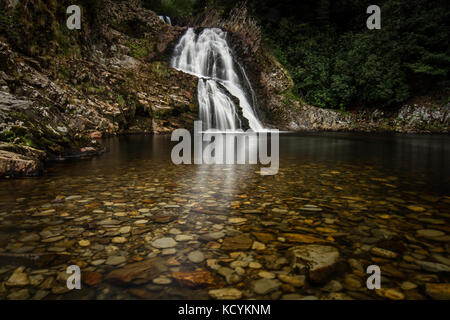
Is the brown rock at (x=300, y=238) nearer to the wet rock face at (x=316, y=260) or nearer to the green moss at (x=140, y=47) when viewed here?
the wet rock face at (x=316, y=260)

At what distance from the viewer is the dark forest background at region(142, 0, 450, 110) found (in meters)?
18.7

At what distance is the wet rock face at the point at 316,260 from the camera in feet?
4.67

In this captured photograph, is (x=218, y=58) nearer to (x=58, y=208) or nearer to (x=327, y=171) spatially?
(x=327, y=171)

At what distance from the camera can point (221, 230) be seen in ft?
6.73

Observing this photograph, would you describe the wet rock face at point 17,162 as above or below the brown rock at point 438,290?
above

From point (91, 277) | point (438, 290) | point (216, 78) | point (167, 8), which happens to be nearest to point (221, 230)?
point (91, 277)

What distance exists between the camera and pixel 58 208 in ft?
8.18

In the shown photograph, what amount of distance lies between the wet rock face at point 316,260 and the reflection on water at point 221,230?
0.13 feet

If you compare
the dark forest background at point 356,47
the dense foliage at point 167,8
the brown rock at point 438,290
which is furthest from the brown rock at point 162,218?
the dense foliage at point 167,8

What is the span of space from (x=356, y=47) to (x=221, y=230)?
2535 centimetres

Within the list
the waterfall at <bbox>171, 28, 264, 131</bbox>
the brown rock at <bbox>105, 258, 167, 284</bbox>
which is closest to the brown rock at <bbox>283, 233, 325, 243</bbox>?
the brown rock at <bbox>105, 258, 167, 284</bbox>

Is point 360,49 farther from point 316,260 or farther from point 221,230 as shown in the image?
point 316,260
